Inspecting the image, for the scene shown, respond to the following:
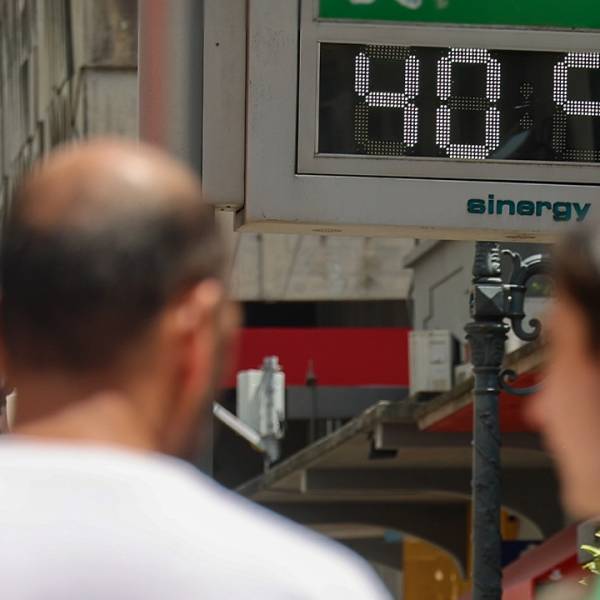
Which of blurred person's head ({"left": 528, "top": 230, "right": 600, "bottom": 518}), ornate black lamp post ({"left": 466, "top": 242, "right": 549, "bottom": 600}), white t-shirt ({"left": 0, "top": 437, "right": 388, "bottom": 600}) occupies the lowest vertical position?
ornate black lamp post ({"left": 466, "top": 242, "right": 549, "bottom": 600})

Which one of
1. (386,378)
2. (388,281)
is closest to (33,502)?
(386,378)

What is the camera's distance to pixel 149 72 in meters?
7.19

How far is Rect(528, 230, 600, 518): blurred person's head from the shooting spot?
8.39ft

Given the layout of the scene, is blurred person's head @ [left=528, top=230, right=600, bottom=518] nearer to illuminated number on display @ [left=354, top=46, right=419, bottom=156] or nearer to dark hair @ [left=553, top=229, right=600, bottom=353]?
dark hair @ [left=553, top=229, right=600, bottom=353]

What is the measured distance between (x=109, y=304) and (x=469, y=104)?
529cm

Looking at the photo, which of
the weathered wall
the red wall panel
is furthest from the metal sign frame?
the red wall panel

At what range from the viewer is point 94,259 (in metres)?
2.42

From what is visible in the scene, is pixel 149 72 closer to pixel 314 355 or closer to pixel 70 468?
pixel 70 468

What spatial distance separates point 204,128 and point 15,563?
16.7 feet

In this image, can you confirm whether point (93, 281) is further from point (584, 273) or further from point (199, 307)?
point (584, 273)

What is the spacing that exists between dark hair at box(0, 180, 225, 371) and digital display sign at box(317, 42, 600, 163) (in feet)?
16.2

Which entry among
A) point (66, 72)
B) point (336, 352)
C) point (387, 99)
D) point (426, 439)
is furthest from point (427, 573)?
point (387, 99)

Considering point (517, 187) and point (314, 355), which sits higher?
point (517, 187)

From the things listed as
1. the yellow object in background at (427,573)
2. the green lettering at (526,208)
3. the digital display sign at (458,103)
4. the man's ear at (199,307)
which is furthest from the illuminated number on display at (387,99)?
the yellow object in background at (427,573)
